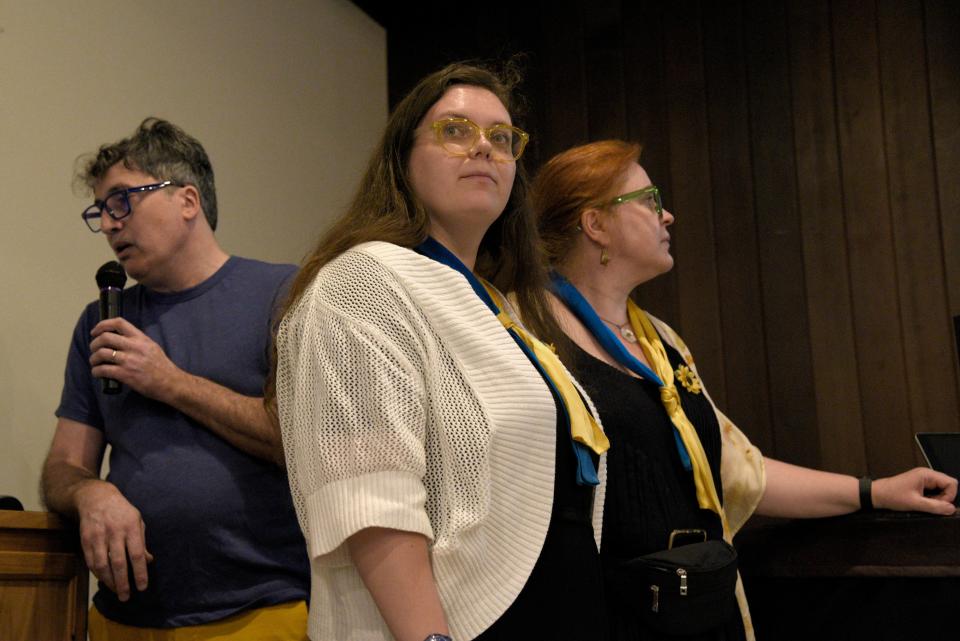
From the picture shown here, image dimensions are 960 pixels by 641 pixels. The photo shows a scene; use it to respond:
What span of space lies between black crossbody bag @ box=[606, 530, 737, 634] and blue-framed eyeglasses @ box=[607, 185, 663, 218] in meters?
0.84

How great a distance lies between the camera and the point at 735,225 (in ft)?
12.2

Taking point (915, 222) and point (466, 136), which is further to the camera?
point (915, 222)

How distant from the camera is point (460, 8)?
4379mm

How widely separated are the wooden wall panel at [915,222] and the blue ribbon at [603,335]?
170 centimetres

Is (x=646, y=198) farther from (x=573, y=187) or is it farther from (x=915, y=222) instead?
(x=915, y=222)

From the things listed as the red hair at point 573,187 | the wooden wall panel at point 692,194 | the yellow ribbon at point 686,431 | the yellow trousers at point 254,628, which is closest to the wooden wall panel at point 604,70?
the wooden wall panel at point 692,194

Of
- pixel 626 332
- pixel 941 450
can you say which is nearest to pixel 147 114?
pixel 626 332

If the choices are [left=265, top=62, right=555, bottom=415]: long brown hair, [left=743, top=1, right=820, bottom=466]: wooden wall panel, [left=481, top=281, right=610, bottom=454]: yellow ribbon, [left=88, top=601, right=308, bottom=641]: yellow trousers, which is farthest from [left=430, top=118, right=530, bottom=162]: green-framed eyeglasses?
[left=743, top=1, right=820, bottom=466]: wooden wall panel

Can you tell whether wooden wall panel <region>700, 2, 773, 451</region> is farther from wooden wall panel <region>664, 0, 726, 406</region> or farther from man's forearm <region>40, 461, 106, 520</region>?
man's forearm <region>40, 461, 106, 520</region>

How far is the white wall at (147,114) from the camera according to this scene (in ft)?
8.66

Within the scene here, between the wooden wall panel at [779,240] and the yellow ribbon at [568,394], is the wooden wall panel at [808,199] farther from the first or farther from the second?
the yellow ribbon at [568,394]

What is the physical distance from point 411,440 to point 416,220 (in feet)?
1.37

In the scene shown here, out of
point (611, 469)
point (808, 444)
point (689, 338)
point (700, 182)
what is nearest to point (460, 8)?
point (700, 182)

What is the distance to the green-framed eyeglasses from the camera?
65.7 inches
